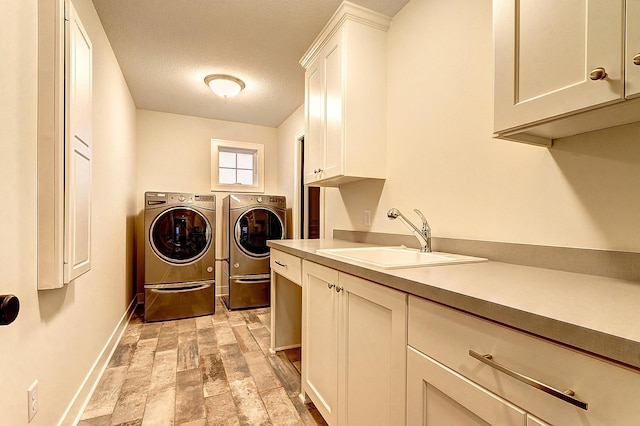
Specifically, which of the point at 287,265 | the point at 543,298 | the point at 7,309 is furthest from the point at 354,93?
the point at 7,309

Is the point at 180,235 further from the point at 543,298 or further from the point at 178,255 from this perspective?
the point at 543,298

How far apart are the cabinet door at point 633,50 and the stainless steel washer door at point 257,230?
11.3 feet

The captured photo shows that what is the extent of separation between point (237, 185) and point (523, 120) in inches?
160

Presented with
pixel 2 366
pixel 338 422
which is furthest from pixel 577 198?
pixel 2 366

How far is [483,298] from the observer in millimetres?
729

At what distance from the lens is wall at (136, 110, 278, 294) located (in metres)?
4.02

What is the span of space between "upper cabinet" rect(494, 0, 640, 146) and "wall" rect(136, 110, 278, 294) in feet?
13.1

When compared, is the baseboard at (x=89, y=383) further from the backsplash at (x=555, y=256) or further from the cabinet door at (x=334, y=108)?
the backsplash at (x=555, y=256)

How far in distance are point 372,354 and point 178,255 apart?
9.70 ft

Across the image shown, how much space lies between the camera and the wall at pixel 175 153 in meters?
4.02

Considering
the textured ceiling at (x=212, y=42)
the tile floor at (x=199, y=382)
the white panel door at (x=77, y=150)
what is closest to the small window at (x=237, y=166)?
the textured ceiling at (x=212, y=42)

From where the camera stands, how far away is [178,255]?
346cm

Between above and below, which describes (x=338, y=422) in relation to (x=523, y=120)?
below

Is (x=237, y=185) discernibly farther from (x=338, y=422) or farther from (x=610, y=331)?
(x=610, y=331)
